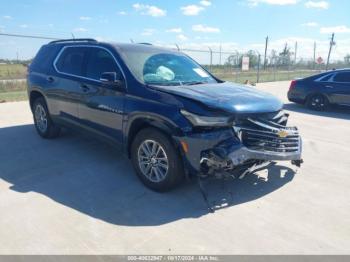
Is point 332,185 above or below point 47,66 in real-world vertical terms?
below

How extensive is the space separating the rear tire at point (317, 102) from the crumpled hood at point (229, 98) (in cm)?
732

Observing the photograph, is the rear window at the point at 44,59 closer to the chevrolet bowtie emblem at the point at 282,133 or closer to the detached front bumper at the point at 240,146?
the detached front bumper at the point at 240,146

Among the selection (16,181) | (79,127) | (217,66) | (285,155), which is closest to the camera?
(285,155)

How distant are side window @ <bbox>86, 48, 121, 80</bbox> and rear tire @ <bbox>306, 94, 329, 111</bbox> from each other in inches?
334

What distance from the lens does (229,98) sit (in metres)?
3.89

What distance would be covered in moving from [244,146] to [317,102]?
27.4 feet

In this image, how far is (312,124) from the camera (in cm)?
858

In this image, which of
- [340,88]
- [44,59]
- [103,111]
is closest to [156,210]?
[103,111]

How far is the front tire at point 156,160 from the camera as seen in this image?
12.3ft

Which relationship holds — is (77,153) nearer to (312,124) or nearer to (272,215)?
(272,215)

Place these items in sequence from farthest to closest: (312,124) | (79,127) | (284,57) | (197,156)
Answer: (284,57) < (312,124) < (79,127) < (197,156)

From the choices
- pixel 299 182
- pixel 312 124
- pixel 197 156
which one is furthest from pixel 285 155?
pixel 312 124

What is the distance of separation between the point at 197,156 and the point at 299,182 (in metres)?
1.81

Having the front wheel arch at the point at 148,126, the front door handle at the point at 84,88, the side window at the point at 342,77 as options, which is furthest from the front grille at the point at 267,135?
the side window at the point at 342,77
